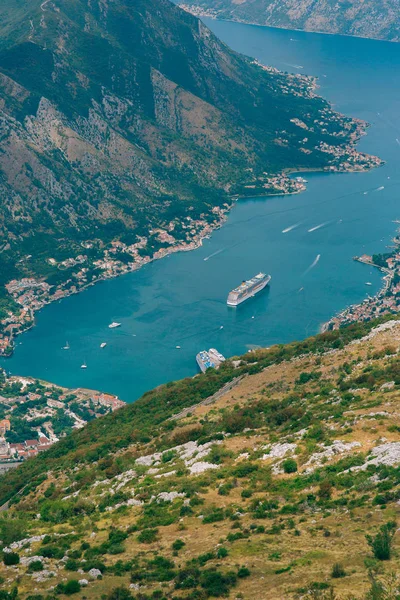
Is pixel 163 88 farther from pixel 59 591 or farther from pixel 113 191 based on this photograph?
pixel 59 591

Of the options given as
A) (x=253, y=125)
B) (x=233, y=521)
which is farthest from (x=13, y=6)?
(x=233, y=521)

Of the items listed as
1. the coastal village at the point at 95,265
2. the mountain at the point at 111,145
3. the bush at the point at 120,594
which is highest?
the mountain at the point at 111,145

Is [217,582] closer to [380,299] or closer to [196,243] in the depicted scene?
[380,299]

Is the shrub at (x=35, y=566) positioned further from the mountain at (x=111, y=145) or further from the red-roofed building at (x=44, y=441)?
the mountain at (x=111, y=145)

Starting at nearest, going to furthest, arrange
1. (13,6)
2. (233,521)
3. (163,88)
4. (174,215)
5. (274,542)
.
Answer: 1. (274,542)
2. (233,521)
3. (174,215)
4. (163,88)
5. (13,6)

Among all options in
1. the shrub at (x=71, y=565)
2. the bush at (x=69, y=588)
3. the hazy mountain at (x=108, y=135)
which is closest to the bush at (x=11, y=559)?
the shrub at (x=71, y=565)
